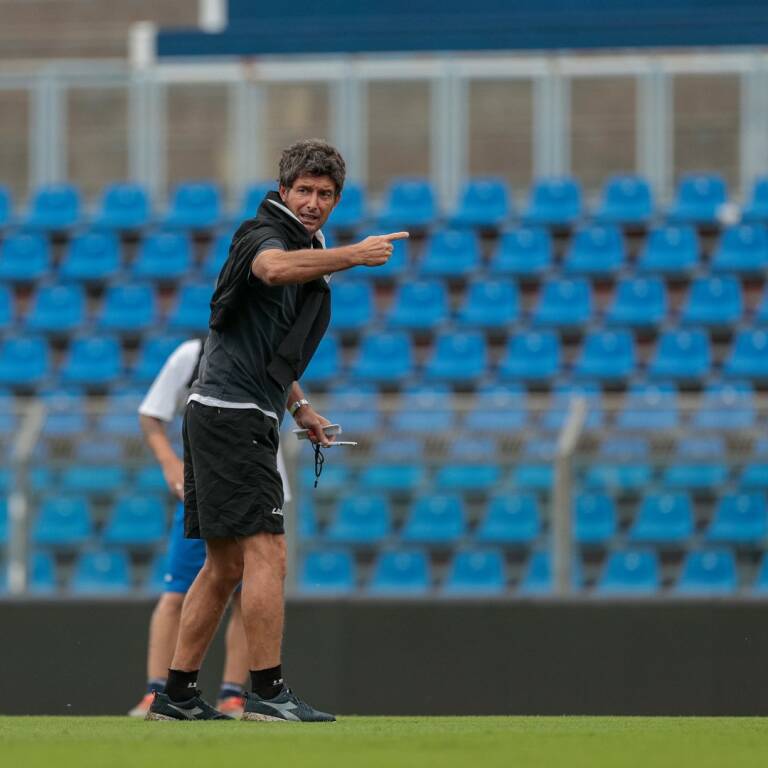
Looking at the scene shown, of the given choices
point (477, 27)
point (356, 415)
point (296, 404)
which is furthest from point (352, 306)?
point (296, 404)

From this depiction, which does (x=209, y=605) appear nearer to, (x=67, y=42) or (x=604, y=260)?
(x=604, y=260)

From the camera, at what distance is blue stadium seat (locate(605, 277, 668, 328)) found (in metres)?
14.4

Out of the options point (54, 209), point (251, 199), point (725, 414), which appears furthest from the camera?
point (54, 209)

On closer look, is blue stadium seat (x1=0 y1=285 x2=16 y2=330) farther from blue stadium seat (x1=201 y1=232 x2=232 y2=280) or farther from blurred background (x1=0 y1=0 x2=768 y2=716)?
blue stadium seat (x1=201 y1=232 x2=232 y2=280)

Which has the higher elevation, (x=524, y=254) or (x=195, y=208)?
(x=195, y=208)

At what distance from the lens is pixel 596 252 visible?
1501 cm

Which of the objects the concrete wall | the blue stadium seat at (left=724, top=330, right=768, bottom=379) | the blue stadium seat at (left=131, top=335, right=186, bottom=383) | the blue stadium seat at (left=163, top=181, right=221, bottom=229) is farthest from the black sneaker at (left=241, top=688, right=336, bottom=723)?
the blue stadium seat at (left=163, top=181, right=221, bottom=229)

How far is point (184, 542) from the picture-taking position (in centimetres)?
773

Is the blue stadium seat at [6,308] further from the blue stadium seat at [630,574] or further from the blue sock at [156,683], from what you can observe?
the blue sock at [156,683]

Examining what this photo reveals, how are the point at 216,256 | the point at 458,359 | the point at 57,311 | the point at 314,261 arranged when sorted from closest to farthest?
the point at 314,261, the point at 458,359, the point at 57,311, the point at 216,256

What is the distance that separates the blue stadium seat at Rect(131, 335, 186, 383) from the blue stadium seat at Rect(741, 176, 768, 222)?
4742 mm

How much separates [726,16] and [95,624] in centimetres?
915

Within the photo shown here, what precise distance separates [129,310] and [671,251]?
4.47m

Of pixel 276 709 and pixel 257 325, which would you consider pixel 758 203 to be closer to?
pixel 257 325
